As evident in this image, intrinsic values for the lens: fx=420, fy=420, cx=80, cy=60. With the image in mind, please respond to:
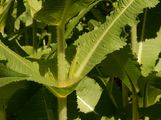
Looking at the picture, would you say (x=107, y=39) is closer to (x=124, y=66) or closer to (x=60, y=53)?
(x=60, y=53)

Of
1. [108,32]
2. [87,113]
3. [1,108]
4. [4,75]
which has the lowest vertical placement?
[87,113]

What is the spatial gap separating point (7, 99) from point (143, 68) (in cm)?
47

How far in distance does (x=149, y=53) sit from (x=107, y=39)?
414 mm

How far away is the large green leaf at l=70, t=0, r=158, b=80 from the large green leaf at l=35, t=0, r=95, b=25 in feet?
0.33

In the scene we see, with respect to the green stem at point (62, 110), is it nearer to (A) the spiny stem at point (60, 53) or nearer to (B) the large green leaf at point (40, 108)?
(A) the spiny stem at point (60, 53)

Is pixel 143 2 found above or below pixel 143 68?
above

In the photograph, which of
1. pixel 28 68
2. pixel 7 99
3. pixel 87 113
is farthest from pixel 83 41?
pixel 87 113

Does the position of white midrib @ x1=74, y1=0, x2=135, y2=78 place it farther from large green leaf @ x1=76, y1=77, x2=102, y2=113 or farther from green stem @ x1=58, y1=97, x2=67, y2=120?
large green leaf @ x1=76, y1=77, x2=102, y2=113

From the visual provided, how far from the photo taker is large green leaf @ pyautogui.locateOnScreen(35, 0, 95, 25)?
1011 mm

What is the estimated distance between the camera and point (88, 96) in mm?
1560

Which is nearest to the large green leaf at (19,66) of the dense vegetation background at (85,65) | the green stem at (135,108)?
the dense vegetation background at (85,65)

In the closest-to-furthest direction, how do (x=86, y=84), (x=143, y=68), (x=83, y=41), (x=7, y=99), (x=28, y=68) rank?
(x=28, y=68) → (x=83, y=41) → (x=7, y=99) → (x=143, y=68) → (x=86, y=84)

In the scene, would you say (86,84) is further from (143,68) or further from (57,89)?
(57,89)

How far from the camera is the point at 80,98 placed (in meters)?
1.57
